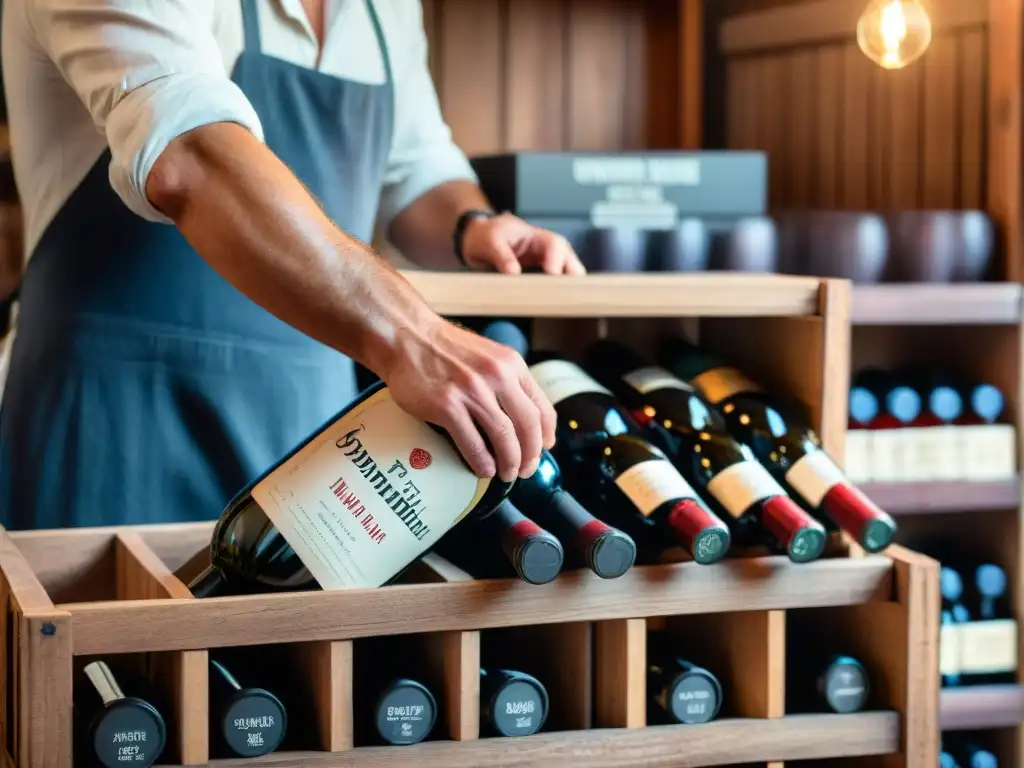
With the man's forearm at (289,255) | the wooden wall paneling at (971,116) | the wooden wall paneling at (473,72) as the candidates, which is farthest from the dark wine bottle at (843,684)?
the wooden wall paneling at (473,72)

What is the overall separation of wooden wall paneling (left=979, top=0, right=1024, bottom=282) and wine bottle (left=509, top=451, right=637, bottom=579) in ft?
3.56

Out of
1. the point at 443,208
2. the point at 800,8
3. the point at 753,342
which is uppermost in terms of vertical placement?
the point at 800,8

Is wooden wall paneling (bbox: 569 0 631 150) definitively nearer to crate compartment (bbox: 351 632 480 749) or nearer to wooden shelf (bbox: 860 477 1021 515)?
wooden shelf (bbox: 860 477 1021 515)

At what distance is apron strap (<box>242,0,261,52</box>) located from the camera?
133 cm

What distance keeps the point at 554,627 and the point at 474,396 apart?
0.23 metres

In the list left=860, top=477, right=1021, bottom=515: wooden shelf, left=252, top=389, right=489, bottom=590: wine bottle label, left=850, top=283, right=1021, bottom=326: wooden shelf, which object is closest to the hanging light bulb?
left=850, top=283, right=1021, bottom=326: wooden shelf

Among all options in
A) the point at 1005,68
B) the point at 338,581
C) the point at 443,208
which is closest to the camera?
the point at 338,581

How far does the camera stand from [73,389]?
1.34 m

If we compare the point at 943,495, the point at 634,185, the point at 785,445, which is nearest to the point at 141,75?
the point at 785,445

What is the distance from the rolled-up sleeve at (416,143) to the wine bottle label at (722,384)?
497 millimetres

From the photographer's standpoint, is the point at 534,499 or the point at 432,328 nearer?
the point at 432,328

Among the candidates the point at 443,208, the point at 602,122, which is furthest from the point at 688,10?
the point at 443,208

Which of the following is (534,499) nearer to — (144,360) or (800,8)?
(144,360)

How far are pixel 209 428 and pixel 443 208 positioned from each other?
389mm
